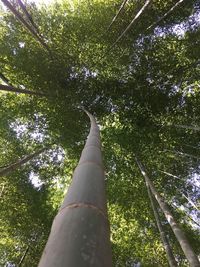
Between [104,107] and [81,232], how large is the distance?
8.68 m

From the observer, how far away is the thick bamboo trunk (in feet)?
3.01

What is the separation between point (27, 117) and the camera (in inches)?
386

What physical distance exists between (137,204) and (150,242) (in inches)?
99.8

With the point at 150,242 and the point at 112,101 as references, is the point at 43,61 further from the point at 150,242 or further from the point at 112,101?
the point at 150,242

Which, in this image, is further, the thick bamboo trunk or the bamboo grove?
the bamboo grove

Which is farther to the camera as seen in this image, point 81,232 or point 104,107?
point 104,107

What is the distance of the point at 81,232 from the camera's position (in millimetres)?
1034

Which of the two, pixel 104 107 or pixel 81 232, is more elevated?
Answer: pixel 81 232

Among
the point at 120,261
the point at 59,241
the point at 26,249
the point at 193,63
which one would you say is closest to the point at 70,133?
the point at 193,63

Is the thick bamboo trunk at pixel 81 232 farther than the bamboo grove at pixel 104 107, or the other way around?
the bamboo grove at pixel 104 107

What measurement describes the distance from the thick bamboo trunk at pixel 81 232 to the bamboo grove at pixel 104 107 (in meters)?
5.87

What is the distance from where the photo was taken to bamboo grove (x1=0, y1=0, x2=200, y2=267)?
27.7 ft

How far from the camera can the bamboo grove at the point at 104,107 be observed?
8430 mm

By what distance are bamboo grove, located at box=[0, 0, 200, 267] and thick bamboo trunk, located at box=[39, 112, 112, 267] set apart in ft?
19.2
